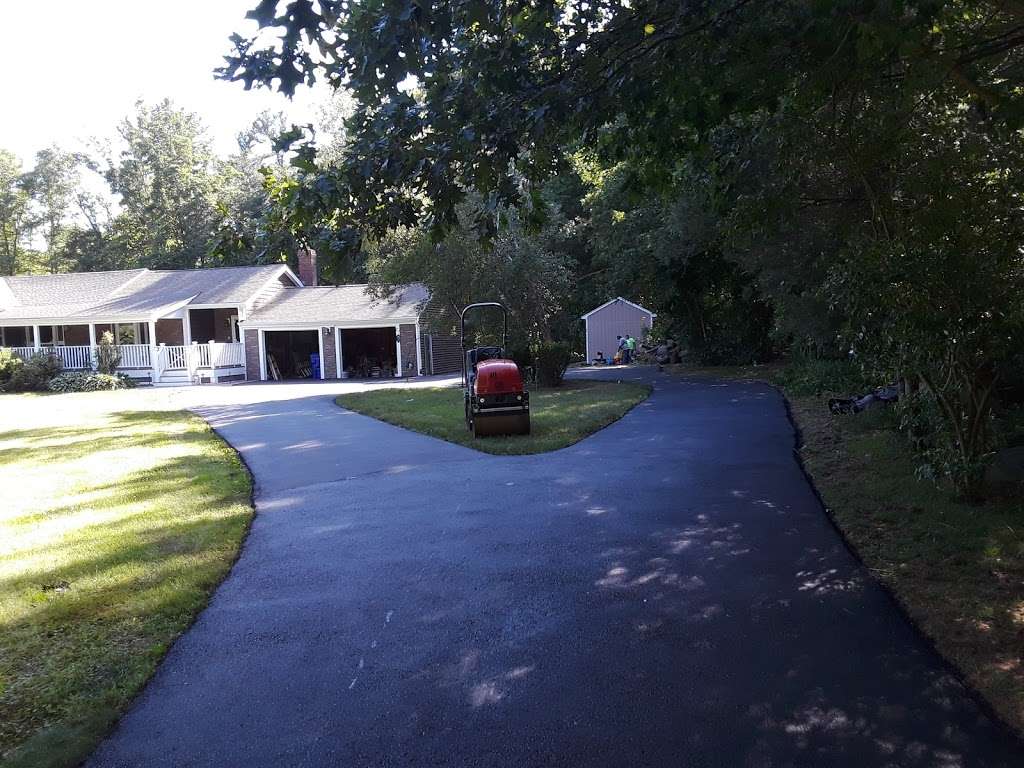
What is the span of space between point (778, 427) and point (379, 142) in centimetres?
1077

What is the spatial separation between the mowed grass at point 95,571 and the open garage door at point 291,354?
22.3 meters

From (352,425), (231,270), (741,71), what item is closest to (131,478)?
(352,425)

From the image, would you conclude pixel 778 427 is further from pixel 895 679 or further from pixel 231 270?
pixel 231 270

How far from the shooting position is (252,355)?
37250 millimetres

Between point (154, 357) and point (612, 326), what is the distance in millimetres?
20188

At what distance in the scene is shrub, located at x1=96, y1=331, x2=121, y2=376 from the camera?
33594 millimetres

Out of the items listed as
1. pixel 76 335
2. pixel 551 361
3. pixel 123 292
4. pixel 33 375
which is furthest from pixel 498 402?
pixel 76 335

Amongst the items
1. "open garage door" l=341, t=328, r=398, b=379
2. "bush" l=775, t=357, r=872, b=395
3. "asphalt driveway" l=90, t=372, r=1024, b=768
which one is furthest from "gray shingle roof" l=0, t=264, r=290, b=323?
"asphalt driveway" l=90, t=372, r=1024, b=768

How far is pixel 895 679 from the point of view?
178 inches

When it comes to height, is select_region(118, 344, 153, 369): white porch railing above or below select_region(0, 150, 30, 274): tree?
below

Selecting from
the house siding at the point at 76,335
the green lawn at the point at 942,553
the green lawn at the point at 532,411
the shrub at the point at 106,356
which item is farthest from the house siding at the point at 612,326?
the green lawn at the point at 942,553

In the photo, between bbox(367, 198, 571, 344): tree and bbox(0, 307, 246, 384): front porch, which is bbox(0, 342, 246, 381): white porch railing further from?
bbox(367, 198, 571, 344): tree

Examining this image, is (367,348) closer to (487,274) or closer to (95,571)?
(487,274)

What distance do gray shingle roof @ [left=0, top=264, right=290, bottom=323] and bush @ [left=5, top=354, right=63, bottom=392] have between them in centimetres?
277
